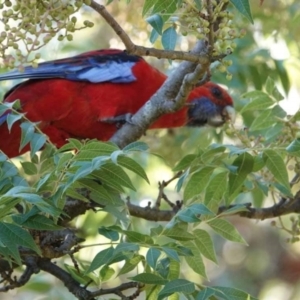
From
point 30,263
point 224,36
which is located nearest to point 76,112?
point 30,263

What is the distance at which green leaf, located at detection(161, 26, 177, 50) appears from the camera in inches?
80.7

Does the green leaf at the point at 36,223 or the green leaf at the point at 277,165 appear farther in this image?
the green leaf at the point at 277,165

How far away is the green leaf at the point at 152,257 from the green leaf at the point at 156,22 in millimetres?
572

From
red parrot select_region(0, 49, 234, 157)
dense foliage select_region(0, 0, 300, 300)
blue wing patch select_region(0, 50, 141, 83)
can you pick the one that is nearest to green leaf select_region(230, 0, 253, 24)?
dense foliage select_region(0, 0, 300, 300)

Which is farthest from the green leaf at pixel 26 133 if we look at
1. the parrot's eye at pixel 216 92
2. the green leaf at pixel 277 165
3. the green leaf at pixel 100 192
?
the parrot's eye at pixel 216 92

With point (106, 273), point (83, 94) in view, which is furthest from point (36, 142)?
point (83, 94)

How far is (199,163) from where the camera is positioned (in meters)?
2.02

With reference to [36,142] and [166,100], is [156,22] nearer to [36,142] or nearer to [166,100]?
[36,142]

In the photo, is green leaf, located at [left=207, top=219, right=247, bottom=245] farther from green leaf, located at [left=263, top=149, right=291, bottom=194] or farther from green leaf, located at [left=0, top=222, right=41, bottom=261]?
green leaf, located at [left=0, top=222, right=41, bottom=261]

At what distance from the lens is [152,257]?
→ 172 centimetres

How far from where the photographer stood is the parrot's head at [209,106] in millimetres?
3785

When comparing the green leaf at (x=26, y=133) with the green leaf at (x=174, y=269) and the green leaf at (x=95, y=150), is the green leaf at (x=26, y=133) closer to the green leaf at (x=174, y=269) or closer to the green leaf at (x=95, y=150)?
the green leaf at (x=95, y=150)

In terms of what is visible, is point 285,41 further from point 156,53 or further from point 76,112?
point 156,53

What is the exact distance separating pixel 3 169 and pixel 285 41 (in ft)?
6.38
